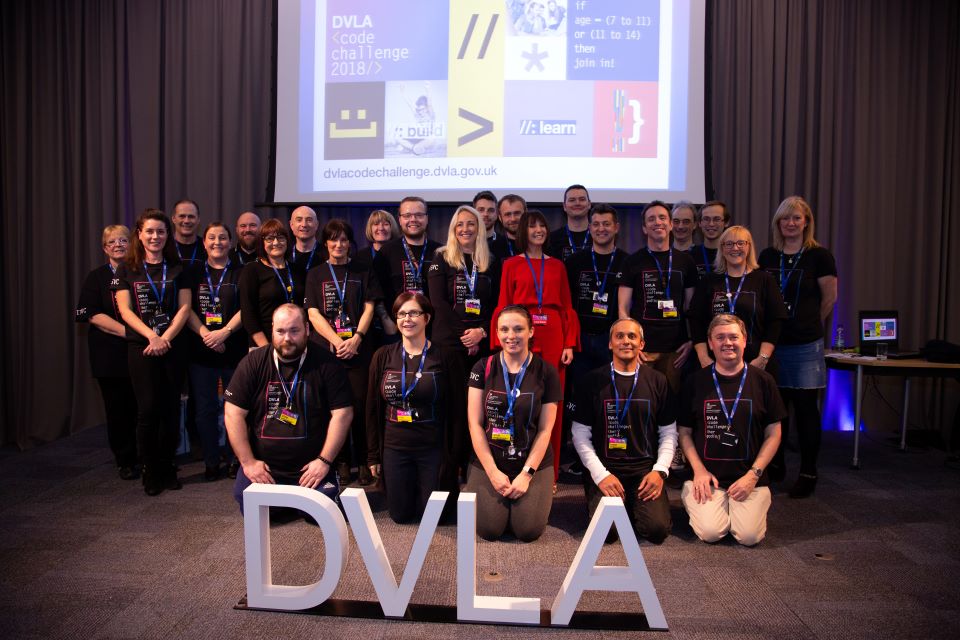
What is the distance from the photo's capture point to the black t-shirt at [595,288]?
364 cm

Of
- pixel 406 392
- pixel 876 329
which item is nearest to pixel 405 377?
pixel 406 392

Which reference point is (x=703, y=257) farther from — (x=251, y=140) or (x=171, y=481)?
(x=251, y=140)

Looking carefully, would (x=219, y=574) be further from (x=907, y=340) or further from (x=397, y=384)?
(x=907, y=340)

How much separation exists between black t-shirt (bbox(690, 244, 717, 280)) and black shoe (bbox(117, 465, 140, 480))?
3.51 m

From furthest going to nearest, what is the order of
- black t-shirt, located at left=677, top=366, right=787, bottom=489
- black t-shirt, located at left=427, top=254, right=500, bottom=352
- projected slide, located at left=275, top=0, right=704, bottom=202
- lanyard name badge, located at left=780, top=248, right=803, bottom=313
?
projected slide, located at left=275, top=0, right=704, bottom=202 → lanyard name badge, located at left=780, top=248, right=803, bottom=313 → black t-shirt, located at left=427, top=254, right=500, bottom=352 → black t-shirt, located at left=677, top=366, right=787, bottom=489

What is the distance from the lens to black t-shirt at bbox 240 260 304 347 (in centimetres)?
340

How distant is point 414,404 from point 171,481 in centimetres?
157

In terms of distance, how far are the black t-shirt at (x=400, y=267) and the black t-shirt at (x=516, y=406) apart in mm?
810

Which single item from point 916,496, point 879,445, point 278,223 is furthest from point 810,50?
point 278,223

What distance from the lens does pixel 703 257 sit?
376cm

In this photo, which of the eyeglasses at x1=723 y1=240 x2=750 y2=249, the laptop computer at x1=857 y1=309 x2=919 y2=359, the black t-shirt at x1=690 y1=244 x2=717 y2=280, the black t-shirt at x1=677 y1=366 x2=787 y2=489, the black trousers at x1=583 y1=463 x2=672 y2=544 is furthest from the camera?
the laptop computer at x1=857 y1=309 x2=919 y2=359

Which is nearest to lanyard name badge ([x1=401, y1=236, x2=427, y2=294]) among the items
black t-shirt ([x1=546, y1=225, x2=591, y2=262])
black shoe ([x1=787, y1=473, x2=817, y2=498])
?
black t-shirt ([x1=546, y1=225, x2=591, y2=262])

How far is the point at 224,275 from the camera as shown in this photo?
11.8 feet

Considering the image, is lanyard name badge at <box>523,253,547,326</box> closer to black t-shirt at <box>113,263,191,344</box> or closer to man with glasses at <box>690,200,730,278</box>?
man with glasses at <box>690,200,730,278</box>
